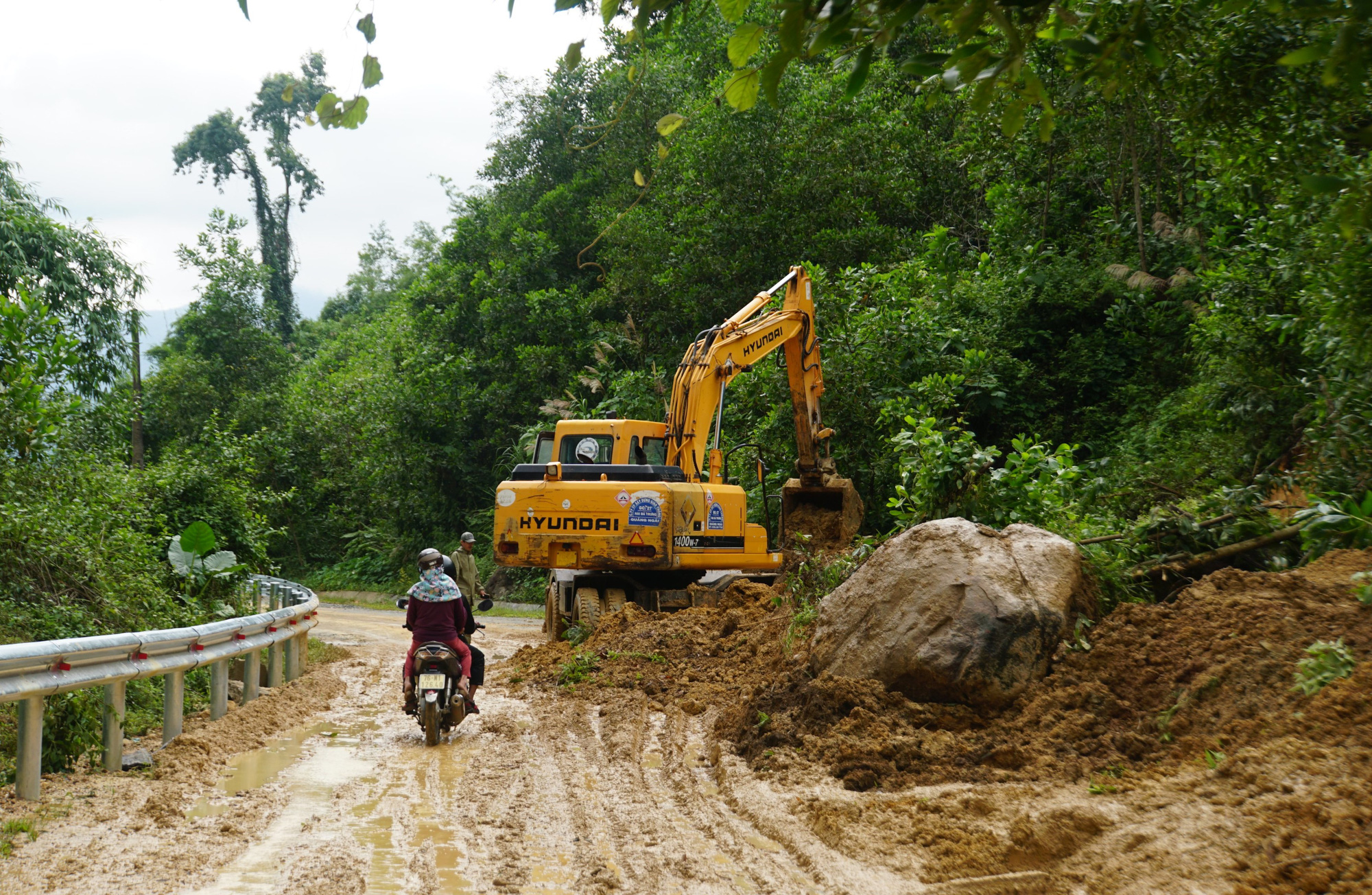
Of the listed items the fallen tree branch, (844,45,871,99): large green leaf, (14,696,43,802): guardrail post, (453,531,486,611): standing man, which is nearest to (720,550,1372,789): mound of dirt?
the fallen tree branch

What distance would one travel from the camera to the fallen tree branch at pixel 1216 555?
780 centimetres

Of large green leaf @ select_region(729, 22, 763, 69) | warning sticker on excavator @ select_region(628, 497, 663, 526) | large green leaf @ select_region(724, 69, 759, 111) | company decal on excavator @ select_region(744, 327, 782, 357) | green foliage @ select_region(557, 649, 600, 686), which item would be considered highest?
company decal on excavator @ select_region(744, 327, 782, 357)

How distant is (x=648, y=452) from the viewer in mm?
15992

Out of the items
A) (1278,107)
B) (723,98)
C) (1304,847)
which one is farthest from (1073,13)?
(1278,107)

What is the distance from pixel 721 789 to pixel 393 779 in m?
2.29

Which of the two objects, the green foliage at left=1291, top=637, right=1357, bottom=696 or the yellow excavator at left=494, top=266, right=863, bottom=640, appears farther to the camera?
the yellow excavator at left=494, top=266, right=863, bottom=640

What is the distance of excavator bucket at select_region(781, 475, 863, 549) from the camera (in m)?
16.1

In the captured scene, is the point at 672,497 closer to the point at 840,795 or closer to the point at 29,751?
the point at 840,795

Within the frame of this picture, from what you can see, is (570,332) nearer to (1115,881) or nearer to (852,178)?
(852,178)

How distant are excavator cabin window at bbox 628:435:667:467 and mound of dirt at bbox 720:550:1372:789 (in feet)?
26.7

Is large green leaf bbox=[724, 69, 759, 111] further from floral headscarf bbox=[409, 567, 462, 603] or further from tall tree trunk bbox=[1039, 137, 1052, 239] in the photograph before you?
tall tree trunk bbox=[1039, 137, 1052, 239]

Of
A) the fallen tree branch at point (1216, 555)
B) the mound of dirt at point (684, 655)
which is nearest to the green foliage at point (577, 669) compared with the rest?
the mound of dirt at point (684, 655)

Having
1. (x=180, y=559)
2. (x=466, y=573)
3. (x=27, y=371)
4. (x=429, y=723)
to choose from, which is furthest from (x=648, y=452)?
(x=27, y=371)

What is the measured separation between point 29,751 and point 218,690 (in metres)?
2.89
